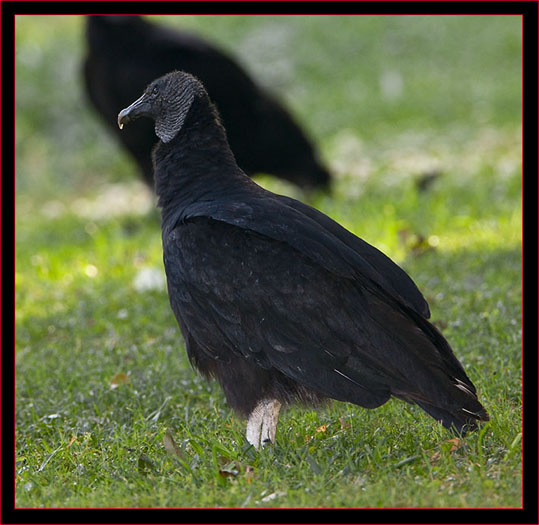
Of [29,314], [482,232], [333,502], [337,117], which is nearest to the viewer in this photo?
[333,502]

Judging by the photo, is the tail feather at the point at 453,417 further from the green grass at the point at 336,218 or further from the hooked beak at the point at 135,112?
the hooked beak at the point at 135,112

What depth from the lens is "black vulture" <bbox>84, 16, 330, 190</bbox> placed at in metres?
7.05

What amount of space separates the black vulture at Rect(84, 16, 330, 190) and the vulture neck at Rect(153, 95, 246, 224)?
3.16 meters

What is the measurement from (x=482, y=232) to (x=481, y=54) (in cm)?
584

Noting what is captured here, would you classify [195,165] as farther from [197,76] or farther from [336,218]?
[197,76]

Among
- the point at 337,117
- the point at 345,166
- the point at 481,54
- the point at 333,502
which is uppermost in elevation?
the point at 481,54

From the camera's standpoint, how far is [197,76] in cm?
697

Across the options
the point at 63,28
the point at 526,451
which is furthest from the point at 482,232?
the point at 63,28

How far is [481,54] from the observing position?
11.1 meters

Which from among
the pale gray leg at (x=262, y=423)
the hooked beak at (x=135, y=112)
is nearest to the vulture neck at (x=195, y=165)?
the hooked beak at (x=135, y=112)

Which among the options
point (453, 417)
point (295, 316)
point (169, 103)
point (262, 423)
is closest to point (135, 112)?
point (169, 103)

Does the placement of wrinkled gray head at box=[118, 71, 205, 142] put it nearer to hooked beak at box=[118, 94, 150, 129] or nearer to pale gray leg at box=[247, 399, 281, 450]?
hooked beak at box=[118, 94, 150, 129]

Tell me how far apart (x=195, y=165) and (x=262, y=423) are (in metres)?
1.09

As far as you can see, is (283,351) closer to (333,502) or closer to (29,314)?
(333,502)
